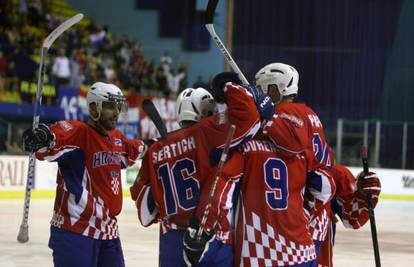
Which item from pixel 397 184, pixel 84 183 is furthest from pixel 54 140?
pixel 397 184

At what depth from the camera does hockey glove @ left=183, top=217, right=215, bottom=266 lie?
307 centimetres

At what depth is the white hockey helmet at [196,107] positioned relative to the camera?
3570 millimetres

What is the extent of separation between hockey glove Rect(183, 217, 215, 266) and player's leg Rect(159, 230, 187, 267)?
0.69ft

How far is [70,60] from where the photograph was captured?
1655cm

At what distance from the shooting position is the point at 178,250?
3.36 meters

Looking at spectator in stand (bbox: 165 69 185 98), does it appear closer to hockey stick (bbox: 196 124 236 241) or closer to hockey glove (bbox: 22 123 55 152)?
hockey glove (bbox: 22 123 55 152)

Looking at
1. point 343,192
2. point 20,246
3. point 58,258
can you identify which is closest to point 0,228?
point 20,246

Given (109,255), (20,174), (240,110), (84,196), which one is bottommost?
(20,174)

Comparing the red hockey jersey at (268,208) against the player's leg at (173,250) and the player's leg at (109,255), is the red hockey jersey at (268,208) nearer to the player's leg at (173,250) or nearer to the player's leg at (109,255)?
the player's leg at (173,250)

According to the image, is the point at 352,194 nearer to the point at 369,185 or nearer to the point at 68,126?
the point at 369,185

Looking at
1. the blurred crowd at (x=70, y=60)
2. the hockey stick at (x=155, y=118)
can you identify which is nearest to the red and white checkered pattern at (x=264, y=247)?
the hockey stick at (x=155, y=118)

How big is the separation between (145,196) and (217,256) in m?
0.39

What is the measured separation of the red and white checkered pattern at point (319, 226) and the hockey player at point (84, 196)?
1100 millimetres

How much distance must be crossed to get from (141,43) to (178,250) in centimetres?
1867
